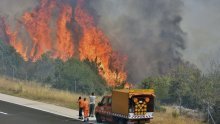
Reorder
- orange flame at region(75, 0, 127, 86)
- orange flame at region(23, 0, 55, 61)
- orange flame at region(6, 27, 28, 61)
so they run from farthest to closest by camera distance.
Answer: orange flame at region(6, 27, 28, 61)
orange flame at region(23, 0, 55, 61)
orange flame at region(75, 0, 127, 86)

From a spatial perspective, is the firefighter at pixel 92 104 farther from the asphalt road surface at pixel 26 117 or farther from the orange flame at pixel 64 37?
the orange flame at pixel 64 37

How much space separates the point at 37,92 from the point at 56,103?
566cm

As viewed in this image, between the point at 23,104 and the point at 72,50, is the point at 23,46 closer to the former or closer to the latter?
the point at 72,50

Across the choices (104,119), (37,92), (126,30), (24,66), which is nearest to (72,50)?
(24,66)

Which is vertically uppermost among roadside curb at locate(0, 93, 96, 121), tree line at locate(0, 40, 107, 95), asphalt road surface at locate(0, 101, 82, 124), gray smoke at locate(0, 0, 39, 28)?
gray smoke at locate(0, 0, 39, 28)

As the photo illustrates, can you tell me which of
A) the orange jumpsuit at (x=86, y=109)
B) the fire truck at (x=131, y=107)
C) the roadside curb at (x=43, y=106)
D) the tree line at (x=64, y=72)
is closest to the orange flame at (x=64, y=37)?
the tree line at (x=64, y=72)

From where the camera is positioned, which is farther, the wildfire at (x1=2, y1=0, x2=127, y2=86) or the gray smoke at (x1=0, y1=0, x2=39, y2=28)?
the gray smoke at (x1=0, y1=0, x2=39, y2=28)

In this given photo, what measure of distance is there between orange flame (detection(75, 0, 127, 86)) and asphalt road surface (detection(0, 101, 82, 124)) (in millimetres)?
34546

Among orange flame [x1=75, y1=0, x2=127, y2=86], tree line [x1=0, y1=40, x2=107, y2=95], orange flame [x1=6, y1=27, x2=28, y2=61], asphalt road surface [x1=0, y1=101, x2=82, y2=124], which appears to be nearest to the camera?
asphalt road surface [x1=0, y1=101, x2=82, y2=124]

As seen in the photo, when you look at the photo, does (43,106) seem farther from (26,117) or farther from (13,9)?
(13,9)

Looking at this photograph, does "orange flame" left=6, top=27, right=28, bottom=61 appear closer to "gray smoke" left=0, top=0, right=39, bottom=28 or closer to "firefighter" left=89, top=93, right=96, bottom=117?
"gray smoke" left=0, top=0, right=39, bottom=28

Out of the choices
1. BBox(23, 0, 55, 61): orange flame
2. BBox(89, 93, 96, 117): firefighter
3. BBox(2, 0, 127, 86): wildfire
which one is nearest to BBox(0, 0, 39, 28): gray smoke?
BBox(2, 0, 127, 86): wildfire

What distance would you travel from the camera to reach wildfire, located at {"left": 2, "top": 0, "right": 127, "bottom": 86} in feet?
248

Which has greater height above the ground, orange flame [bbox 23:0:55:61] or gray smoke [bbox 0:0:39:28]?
gray smoke [bbox 0:0:39:28]
